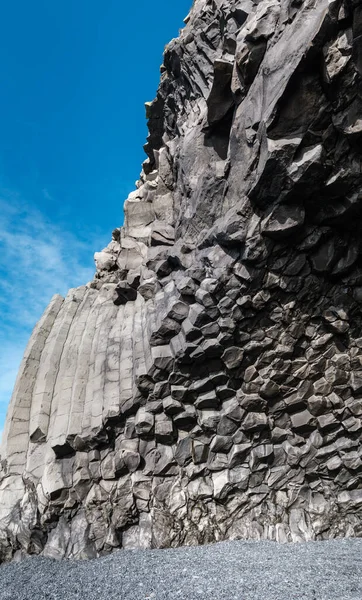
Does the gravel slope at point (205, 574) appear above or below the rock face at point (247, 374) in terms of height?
below

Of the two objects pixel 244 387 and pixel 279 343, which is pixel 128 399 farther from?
pixel 279 343

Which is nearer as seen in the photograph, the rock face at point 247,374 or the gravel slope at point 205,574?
the gravel slope at point 205,574

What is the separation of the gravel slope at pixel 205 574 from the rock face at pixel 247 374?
58 cm

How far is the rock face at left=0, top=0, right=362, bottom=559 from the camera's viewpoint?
303 inches

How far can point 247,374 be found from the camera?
8.89 metres

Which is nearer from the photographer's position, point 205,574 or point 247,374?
point 205,574

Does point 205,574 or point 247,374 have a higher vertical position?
point 247,374

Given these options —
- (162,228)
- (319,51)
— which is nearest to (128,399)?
(162,228)

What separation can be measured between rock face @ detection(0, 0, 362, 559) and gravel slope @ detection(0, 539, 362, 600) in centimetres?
58

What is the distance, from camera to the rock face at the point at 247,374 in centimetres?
771

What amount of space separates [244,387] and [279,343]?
1.16m

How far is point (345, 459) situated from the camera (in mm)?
8664

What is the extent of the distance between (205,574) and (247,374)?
3.66 metres

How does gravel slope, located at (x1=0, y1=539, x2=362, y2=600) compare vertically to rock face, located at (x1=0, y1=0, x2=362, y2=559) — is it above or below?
below
